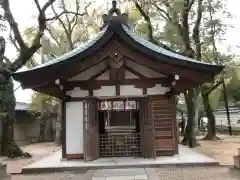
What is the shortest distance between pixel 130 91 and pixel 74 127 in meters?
2.32

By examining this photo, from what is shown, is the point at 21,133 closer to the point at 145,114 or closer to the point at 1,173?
the point at 145,114

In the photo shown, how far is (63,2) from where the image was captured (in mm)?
18594

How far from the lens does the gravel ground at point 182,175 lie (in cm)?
734

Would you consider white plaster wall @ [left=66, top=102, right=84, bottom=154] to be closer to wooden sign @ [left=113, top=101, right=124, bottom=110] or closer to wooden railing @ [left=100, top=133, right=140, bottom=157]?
wooden railing @ [left=100, top=133, right=140, bottom=157]

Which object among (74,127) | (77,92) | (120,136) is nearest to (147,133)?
(120,136)

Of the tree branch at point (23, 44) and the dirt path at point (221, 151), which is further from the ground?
the tree branch at point (23, 44)

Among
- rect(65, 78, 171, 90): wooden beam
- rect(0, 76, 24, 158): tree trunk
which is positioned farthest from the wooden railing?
rect(0, 76, 24, 158): tree trunk

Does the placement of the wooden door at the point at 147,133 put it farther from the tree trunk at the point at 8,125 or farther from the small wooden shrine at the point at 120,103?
the tree trunk at the point at 8,125

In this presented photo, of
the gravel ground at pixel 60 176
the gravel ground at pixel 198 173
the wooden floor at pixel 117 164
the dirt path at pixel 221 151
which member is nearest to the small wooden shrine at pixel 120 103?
the wooden floor at pixel 117 164

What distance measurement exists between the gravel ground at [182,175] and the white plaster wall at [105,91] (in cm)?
287

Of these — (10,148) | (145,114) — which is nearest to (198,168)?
(145,114)

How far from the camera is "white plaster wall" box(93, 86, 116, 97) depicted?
9.96 meters

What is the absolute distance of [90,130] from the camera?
9.48 meters

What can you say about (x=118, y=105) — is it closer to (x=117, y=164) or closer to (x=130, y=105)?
(x=130, y=105)
